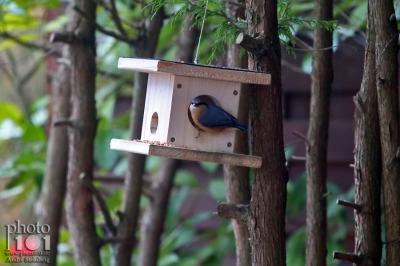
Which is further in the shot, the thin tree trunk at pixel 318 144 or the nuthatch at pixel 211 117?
the thin tree trunk at pixel 318 144

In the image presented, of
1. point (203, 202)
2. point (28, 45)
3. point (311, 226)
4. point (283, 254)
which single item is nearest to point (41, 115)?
point (28, 45)

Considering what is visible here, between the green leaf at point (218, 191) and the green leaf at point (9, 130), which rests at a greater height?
the green leaf at point (9, 130)

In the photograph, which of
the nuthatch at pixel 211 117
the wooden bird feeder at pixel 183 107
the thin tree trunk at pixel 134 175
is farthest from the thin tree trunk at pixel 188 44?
the nuthatch at pixel 211 117

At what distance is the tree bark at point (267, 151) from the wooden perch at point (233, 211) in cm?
2

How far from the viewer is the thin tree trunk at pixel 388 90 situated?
1.16 metres

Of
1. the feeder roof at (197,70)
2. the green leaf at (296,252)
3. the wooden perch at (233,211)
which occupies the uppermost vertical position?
→ the feeder roof at (197,70)

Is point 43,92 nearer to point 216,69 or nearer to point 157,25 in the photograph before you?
Result: point 157,25

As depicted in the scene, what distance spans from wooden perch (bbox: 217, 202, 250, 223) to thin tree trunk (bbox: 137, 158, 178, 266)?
4.21 ft

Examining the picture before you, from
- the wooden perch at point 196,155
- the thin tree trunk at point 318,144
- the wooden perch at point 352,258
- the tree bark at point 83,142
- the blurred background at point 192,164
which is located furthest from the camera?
the blurred background at point 192,164

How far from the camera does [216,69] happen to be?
A: 114 cm

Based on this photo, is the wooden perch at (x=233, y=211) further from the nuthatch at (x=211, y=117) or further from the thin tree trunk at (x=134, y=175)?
the thin tree trunk at (x=134, y=175)

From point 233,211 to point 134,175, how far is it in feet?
3.08

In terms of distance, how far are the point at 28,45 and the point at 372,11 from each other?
4.71 feet

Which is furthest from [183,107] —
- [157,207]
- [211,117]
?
[157,207]
